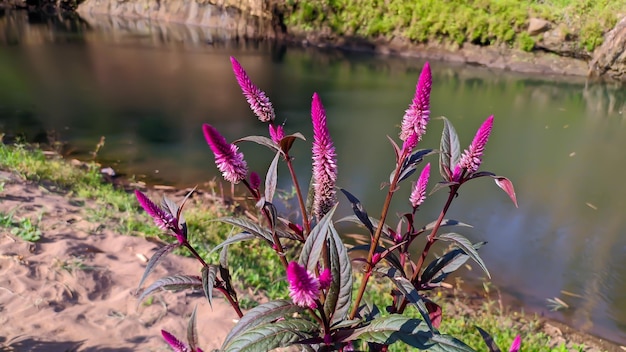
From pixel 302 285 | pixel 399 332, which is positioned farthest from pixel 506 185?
pixel 302 285

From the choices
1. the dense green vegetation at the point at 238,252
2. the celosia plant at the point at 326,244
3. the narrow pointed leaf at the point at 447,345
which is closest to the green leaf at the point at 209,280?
the celosia plant at the point at 326,244

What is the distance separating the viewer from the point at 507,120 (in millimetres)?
9031

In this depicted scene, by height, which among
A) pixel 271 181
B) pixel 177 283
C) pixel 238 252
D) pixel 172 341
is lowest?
pixel 238 252

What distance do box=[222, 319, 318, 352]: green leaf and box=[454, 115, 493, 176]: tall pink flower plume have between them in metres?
0.48

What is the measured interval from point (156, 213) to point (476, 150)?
2.31 feet

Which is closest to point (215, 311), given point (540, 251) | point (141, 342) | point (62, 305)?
point (141, 342)

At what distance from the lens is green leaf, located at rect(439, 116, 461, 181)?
42.1 inches

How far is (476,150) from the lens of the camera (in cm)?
97

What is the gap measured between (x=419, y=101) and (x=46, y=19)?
2106 cm

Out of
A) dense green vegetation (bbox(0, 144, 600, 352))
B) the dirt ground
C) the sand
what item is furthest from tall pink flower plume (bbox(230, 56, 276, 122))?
the dirt ground

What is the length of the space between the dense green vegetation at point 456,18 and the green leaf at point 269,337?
14.9m

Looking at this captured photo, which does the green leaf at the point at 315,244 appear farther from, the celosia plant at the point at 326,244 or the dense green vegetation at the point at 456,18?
the dense green vegetation at the point at 456,18

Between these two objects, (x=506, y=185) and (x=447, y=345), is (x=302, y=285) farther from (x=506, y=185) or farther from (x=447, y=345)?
(x=506, y=185)

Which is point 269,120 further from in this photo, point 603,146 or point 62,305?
point 603,146
